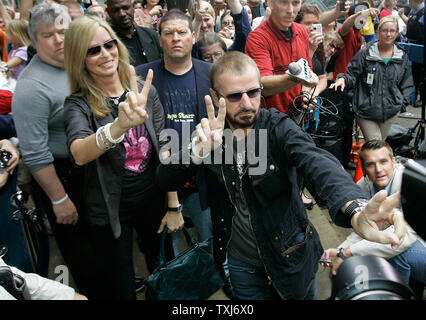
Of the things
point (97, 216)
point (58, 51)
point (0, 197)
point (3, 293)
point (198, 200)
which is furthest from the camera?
point (198, 200)

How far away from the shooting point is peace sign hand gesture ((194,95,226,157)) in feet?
4.84

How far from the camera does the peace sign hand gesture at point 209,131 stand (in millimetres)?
1475

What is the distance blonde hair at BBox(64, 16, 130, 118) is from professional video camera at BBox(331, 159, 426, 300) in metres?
1.45

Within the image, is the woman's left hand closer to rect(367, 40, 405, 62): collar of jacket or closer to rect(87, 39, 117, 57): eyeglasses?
rect(87, 39, 117, 57): eyeglasses

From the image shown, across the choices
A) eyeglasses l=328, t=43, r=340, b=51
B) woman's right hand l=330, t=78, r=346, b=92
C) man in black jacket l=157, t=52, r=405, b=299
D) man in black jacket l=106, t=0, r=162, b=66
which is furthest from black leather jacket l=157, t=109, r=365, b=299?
eyeglasses l=328, t=43, r=340, b=51

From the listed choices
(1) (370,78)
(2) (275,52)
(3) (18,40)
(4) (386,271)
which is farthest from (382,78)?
(3) (18,40)

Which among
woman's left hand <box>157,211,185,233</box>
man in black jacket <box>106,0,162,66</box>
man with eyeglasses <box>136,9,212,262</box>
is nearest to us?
woman's left hand <box>157,211,185,233</box>

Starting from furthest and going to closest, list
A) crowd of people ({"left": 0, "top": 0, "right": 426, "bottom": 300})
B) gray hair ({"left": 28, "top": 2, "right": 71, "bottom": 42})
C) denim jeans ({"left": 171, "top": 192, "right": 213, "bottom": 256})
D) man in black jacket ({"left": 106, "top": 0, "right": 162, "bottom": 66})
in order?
man in black jacket ({"left": 106, "top": 0, "right": 162, "bottom": 66}), denim jeans ({"left": 171, "top": 192, "right": 213, "bottom": 256}), gray hair ({"left": 28, "top": 2, "right": 71, "bottom": 42}), crowd of people ({"left": 0, "top": 0, "right": 426, "bottom": 300})

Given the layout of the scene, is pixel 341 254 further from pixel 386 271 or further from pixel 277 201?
pixel 386 271

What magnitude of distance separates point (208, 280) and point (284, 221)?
927 millimetres

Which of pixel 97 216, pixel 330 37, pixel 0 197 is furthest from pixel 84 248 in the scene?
pixel 330 37

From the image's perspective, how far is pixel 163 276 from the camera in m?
2.14

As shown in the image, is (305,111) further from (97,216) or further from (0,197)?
(0,197)

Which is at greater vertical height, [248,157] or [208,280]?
[248,157]
